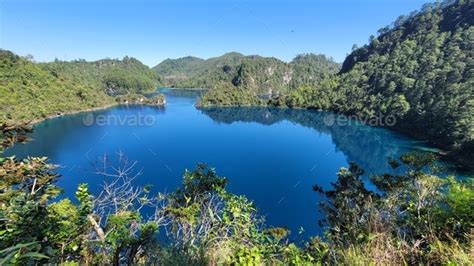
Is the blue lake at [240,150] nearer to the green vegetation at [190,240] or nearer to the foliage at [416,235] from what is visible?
the green vegetation at [190,240]

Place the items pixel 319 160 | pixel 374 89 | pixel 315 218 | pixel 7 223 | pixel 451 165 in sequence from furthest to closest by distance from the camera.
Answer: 1. pixel 374 89
2. pixel 319 160
3. pixel 451 165
4. pixel 315 218
5. pixel 7 223

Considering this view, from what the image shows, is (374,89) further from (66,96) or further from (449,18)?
(66,96)

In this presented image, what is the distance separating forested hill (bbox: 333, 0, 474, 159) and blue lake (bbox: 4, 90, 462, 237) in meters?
3.93

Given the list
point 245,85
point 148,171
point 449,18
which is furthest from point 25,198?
point 245,85

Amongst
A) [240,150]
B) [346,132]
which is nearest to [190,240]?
[240,150]

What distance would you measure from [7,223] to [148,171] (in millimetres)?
26870

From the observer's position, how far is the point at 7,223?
213 centimetres

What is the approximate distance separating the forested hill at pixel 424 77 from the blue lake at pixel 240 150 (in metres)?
3.93

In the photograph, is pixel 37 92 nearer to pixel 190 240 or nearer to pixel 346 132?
pixel 346 132

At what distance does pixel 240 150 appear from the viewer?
37344 mm

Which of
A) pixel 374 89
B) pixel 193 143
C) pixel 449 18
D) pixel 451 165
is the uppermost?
pixel 449 18

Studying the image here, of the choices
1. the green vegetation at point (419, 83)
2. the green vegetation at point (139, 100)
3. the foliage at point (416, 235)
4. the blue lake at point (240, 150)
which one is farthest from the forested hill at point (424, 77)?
the green vegetation at point (139, 100)

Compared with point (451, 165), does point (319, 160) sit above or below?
below

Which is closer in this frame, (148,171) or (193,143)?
(148,171)
